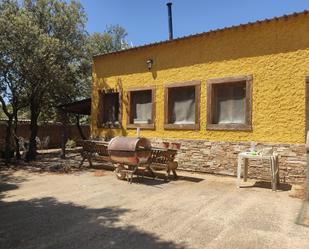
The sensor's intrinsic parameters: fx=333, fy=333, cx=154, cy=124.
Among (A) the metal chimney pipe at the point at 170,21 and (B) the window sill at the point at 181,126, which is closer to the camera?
(B) the window sill at the point at 181,126

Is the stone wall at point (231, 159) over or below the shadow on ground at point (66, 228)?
over

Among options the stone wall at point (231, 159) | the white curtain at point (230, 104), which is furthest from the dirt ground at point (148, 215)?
the white curtain at point (230, 104)

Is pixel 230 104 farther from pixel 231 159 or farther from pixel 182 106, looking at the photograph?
pixel 182 106

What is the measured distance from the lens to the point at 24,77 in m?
13.1

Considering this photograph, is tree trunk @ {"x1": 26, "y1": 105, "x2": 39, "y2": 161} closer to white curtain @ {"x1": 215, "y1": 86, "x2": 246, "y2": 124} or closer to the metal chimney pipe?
the metal chimney pipe

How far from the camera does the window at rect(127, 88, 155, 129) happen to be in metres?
12.4

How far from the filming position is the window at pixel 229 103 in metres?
9.84

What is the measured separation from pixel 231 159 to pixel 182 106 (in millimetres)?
2662

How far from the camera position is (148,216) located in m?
5.84

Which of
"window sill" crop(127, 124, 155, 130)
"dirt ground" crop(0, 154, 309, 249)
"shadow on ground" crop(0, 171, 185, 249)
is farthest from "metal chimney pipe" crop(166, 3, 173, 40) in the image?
"shadow on ground" crop(0, 171, 185, 249)

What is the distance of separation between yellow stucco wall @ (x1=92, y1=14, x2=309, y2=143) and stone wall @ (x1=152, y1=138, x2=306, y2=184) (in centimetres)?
20

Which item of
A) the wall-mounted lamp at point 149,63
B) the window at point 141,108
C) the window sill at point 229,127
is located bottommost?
the window sill at point 229,127

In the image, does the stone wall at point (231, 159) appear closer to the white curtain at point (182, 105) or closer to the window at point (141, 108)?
the white curtain at point (182, 105)

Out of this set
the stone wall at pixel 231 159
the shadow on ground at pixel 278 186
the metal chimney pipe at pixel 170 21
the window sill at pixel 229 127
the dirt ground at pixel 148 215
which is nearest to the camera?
the dirt ground at pixel 148 215
